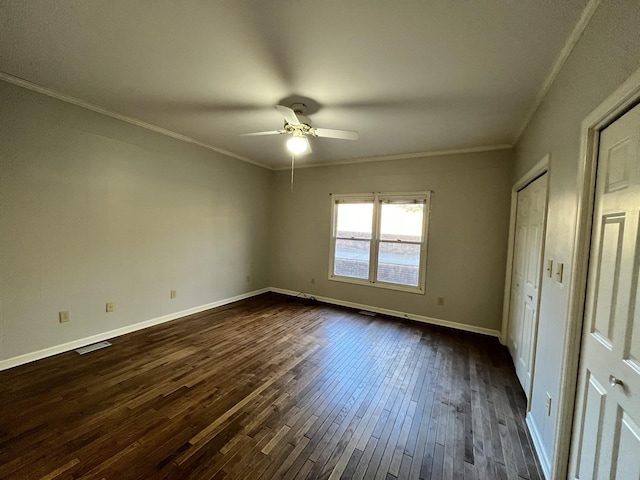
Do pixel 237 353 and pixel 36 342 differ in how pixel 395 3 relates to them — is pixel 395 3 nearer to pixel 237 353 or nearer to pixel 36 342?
pixel 237 353

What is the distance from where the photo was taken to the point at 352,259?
4801 millimetres

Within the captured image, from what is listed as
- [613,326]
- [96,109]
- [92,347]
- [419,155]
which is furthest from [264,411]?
[419,155]

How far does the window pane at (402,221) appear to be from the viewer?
4.22 meters

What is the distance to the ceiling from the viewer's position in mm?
1486

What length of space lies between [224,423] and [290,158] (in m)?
4.04

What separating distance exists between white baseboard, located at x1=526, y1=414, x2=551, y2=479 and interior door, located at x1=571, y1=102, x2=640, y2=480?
0.24 m

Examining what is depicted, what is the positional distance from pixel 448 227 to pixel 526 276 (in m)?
1.48

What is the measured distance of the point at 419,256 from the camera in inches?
165

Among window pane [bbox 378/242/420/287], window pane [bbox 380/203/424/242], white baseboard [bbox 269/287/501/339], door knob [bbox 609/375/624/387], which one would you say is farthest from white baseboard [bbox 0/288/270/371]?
Result: door knob [bbox 609/375/624/387]

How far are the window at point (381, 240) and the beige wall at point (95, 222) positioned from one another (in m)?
2.15

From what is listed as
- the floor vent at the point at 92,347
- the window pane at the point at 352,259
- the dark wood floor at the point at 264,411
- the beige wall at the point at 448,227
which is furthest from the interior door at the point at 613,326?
the floor vent at the point at 92,347

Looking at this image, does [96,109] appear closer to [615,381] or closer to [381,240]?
[381,240]

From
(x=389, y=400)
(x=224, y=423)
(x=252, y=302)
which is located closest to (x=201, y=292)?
(x=252, y=302)

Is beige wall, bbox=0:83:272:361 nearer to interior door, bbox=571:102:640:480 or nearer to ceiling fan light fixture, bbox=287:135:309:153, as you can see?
ceiling fan light fixture, bbox=287:135:309:153
